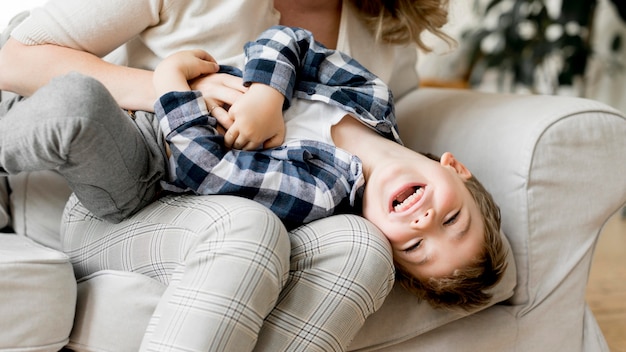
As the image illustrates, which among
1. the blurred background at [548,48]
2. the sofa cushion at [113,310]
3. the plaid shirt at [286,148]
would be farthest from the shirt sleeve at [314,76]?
the blurred background at [548,48]

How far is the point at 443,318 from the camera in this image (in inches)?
42.9

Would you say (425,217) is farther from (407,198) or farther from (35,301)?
(35,301)

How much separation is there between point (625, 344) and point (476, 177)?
26.8 inches

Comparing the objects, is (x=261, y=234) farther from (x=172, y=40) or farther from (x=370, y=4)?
(x=370, y=4)

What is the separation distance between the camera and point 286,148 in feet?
3.48

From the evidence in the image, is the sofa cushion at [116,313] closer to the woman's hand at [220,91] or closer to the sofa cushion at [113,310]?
the sofa cushion at [113,310]

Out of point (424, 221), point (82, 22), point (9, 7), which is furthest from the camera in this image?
point (9, 7)

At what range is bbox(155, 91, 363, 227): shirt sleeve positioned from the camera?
993 millimetres

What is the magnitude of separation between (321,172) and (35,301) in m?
0.45

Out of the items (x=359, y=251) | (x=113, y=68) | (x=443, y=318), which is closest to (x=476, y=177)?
(x=443, y=318)

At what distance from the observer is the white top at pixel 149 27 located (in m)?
1.10

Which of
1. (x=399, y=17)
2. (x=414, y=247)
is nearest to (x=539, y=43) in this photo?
(x=399, y=17)

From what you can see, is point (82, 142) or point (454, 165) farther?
point (454, 165)

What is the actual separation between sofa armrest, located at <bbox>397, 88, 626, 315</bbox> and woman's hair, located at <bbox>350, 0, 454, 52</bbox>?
342mm
